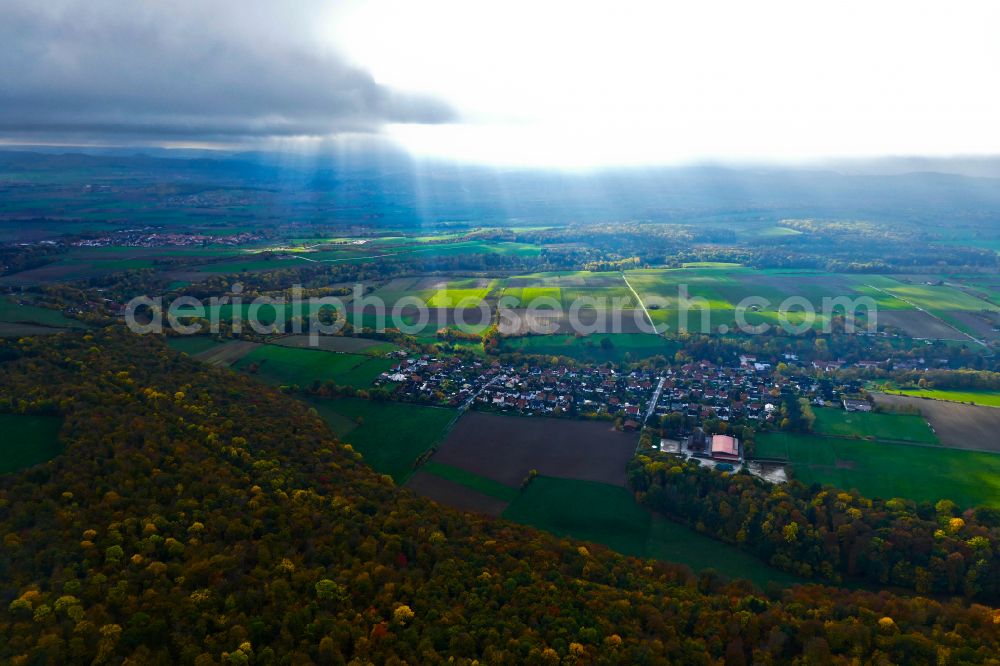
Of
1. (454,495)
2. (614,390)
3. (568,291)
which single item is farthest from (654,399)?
(568,291)

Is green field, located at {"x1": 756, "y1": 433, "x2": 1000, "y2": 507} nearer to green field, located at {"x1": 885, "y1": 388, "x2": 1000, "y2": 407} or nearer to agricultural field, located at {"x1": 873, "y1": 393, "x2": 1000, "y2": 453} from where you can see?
agricultural field, located at {"x1": 873, "y1": 393, "x2": 1000, "y2": 453}

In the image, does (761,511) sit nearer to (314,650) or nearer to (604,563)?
(604,563)

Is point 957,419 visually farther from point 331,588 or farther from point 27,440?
point 27,440

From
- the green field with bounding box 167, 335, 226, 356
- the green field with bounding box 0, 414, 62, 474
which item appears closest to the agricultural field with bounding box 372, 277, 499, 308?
the green field with bounding box 167, 335, 226, 356

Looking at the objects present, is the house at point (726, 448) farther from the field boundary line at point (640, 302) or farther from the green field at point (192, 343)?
the green field at point (192, 343)

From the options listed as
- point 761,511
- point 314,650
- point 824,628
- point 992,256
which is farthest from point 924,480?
point 992,256

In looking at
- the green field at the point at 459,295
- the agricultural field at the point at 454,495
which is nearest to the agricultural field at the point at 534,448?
the agricultural field at the point at 454,495
